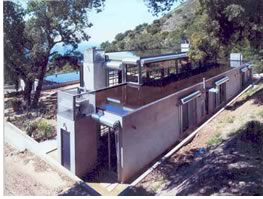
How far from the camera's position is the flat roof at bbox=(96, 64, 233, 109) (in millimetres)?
7554

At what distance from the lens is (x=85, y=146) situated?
680 centimetres

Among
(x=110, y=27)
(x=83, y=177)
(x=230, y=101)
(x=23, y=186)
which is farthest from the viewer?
(x=230, y=101)

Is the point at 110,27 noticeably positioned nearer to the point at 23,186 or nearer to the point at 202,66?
the point at 23,186

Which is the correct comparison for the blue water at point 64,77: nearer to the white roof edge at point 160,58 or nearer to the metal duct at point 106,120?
the white roof edge at point 160,58

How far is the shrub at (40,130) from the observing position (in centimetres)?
866

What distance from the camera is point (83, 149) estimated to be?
676cm

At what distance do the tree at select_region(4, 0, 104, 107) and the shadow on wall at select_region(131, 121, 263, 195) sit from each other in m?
6.41

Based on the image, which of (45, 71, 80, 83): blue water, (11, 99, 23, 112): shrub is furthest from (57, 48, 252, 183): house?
(45, 71, 80, 83): blue water

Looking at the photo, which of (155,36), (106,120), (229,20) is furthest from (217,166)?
(155,36)

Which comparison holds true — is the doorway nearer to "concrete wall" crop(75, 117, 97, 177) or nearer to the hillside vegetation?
"concrete wall" crop(75, 117, 97, 177)

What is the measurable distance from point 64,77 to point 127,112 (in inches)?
345

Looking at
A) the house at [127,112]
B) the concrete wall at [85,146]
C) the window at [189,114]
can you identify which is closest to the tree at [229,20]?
the house at [127,112]

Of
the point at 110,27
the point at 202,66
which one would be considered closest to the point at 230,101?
the point at 202,66

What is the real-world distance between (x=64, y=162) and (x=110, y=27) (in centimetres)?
410
